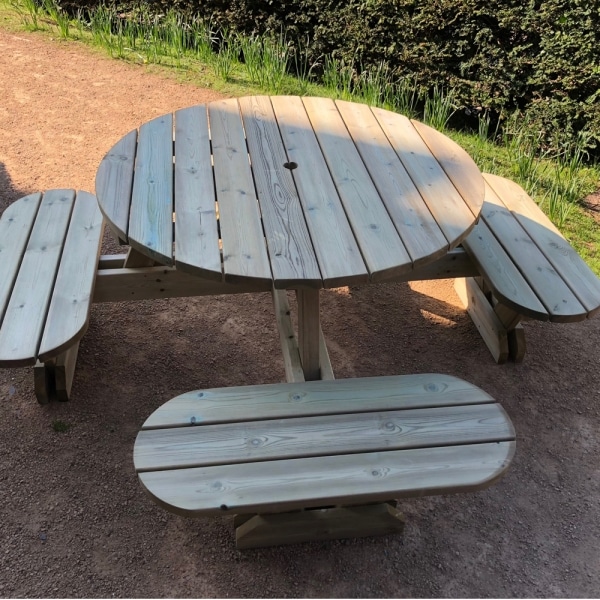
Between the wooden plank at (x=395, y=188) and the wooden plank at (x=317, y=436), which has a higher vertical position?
the wooden plank at (x=395, y=188)

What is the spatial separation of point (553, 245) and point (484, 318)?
18.2 inches

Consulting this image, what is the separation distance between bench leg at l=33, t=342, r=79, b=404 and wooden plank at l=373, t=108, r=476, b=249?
145cm

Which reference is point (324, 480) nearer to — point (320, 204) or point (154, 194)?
point (320, 204)

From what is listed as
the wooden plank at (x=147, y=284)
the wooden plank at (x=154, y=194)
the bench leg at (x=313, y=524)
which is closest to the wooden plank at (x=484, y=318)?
the bench leg at (x=313, y=524)

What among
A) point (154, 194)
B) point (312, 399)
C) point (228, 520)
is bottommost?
point (228, 520)

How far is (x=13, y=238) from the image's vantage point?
2.59 m

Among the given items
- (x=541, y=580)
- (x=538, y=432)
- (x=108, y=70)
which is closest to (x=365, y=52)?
(x=108, y=70)

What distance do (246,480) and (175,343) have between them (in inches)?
50.6

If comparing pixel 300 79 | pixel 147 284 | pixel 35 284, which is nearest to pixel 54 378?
pixel 35 284

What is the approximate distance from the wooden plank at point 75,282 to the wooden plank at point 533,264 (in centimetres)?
161

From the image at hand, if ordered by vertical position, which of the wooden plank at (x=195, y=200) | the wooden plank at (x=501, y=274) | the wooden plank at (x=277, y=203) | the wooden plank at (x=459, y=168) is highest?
the wooden plank at (x=459, y=168)

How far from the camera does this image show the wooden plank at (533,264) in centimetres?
235

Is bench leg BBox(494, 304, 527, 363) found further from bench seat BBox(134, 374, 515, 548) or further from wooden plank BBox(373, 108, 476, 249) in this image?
bench seat BBox(134, 374, 515, 548)

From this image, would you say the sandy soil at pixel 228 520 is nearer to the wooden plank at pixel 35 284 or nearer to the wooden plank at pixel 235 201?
the wooden plank at pixel 35 284
